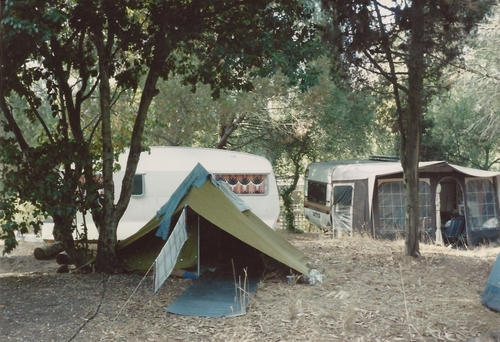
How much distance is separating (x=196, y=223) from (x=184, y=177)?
3.70 metres

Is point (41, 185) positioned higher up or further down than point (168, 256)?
higher up

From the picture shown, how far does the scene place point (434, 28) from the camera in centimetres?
832

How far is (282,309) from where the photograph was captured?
6.20 metres

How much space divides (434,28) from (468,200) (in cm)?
656

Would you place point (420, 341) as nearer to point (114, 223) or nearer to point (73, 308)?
point (73, 308)

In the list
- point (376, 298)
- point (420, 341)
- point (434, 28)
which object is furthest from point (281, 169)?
point (420, 341)

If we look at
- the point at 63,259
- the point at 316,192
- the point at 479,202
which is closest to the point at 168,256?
the point at 63,259

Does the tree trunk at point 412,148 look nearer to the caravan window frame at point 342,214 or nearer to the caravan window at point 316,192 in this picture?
the caravan window frame at point 342,214

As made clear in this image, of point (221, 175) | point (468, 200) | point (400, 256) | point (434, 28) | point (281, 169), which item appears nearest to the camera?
point (434, 28)

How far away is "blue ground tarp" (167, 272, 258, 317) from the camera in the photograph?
6.12 meters

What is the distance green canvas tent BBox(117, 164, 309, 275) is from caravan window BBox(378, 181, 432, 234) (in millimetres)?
5332

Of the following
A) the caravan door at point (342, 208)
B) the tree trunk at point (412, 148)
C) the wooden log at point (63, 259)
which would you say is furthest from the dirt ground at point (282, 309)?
the caravan door at point (342, 208)

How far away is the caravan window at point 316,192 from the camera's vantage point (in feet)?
51.8

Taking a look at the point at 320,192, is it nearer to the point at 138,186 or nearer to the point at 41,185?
the point at 138,186
